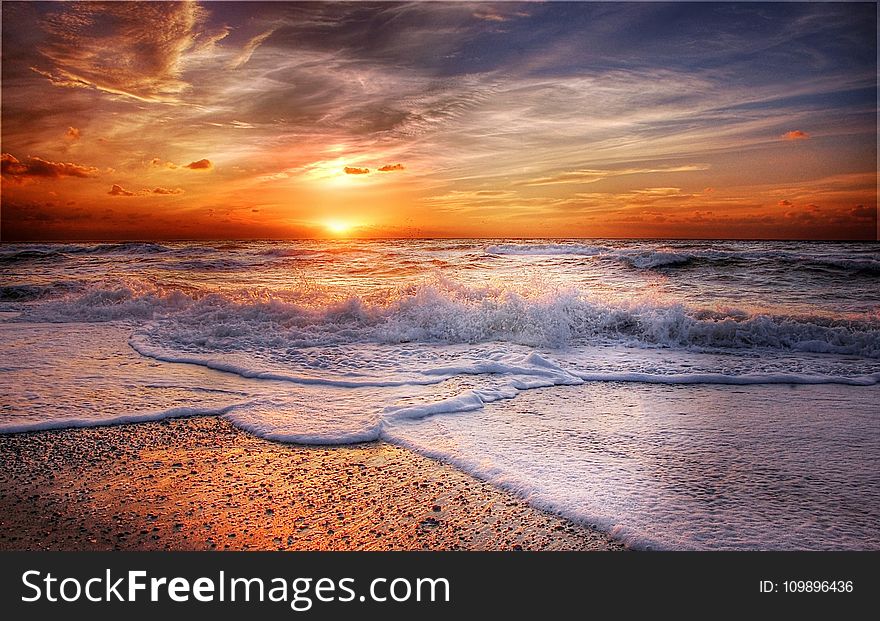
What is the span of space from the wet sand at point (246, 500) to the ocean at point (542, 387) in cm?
24

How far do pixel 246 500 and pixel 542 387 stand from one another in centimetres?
332

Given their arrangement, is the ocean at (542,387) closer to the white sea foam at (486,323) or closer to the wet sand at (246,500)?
the white sea foam at (486,323)

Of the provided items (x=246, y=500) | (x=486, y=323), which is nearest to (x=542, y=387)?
(x=486, y=323)

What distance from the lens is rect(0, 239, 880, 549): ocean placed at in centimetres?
303

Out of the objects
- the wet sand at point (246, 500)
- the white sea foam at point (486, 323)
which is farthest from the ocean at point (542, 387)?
the wet sand at point (246, 500)

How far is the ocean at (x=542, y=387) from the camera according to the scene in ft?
9.93

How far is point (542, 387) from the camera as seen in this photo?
5.45 meters

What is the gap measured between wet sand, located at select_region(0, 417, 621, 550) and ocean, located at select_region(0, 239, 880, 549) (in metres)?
0.24

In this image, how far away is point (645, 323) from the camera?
8281 millimetres

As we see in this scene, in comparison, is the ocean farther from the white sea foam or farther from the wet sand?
the wet sand

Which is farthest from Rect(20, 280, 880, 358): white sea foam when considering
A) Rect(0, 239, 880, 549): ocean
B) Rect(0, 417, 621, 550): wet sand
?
Rect(0, 417, 621, 550): wet sand

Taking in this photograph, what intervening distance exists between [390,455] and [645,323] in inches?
234
